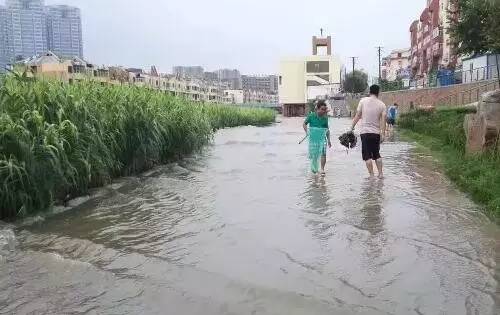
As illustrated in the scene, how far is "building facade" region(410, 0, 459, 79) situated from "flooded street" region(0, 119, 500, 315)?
131 feet

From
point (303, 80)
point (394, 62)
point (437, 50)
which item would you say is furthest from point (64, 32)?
point (394, 62)

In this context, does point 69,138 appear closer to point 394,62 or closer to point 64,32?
point 64,32

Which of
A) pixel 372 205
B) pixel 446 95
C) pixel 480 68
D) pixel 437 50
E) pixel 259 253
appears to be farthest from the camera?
pixel 437 50

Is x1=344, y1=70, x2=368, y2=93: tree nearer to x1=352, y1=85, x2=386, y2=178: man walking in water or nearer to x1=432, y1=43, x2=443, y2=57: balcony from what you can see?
x1=432, y1=43, x2=443, y2=57: balcony

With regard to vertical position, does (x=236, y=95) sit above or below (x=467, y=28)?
above

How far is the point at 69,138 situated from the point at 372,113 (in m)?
5.36

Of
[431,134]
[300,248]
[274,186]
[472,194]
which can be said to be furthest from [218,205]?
[431,134]

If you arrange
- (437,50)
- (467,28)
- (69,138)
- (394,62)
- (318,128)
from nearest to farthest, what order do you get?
(69,138)
(318,128)
(467,28)
(437,50)
(394,62)

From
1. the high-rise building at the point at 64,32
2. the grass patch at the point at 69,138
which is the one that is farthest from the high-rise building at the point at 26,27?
the grass patch at the point at 69,138

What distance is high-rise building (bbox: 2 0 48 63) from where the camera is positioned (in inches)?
397

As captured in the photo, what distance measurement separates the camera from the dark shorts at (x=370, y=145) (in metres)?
9.70

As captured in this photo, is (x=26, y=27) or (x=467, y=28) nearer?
(x=26, y=27)

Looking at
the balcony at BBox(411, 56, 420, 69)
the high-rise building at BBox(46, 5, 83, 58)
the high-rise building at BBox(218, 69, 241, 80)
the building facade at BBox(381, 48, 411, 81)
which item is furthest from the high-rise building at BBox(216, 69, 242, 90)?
the high-rise building at BBox(46, 5, 83, 58)

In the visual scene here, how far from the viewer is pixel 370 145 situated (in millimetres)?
9773
